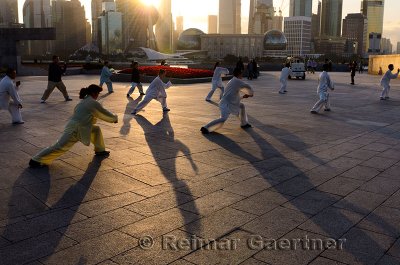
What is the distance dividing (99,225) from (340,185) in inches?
132

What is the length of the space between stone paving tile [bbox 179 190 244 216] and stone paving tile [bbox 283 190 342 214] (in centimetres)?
67

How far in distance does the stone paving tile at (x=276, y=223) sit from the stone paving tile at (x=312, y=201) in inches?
6.3

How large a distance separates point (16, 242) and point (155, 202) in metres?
1.65

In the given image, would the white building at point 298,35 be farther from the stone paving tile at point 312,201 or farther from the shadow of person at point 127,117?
the stone paving tile at point 312,201

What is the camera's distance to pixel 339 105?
50.6 ft

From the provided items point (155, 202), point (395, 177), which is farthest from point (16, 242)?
point (395, 177)

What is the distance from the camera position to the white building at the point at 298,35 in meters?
186

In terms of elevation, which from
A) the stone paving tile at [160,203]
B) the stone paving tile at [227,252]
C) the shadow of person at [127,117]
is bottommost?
the stone paving tile at [227,252]

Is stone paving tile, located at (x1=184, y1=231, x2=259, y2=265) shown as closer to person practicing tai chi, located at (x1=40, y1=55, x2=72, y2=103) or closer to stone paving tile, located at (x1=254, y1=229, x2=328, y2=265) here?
stone paving tile, located at (x1=254, y1=229, x2=328, y2=265)

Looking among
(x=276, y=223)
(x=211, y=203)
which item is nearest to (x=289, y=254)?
(x=276, y=223)

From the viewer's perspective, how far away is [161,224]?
448cm

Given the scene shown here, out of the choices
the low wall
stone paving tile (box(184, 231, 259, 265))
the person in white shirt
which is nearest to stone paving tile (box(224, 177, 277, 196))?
stone paving tile (box(184, 231, 259, 265))

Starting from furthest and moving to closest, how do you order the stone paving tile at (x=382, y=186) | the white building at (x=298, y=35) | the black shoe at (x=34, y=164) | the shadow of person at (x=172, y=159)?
the white building at (x=298, y=35), the black shoe at (x=34, y=164), the stone paving tile at (x=382, y=186), the shadow of person at (x=172, y=159)

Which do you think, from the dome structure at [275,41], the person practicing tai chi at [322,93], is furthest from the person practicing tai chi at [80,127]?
the dome structure at [275,41]
